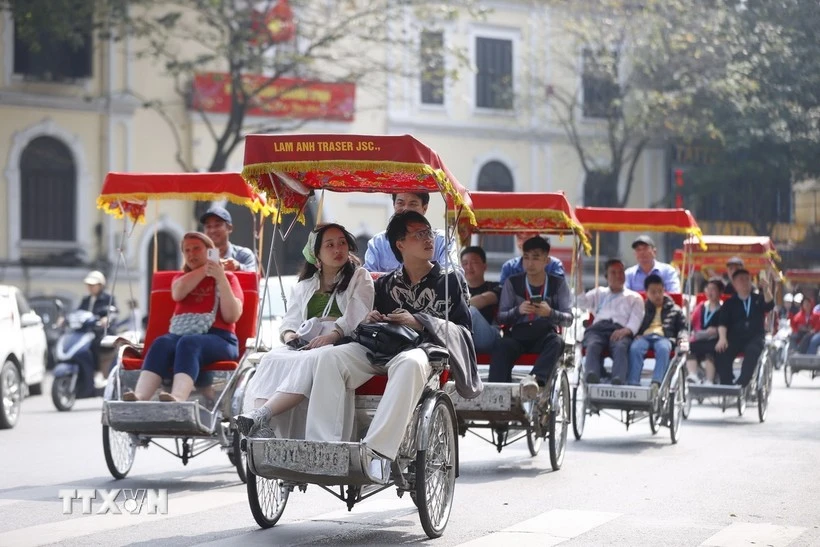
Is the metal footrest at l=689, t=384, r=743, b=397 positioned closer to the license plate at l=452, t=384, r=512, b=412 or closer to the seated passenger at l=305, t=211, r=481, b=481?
the license plate at l=452, t=384, r=512, b=412

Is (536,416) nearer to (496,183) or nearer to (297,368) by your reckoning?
(297,368)

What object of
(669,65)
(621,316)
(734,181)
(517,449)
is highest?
(669,65)

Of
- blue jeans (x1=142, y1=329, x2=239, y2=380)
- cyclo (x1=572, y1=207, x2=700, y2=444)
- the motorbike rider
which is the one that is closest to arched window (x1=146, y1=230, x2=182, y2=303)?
the motorbike rider

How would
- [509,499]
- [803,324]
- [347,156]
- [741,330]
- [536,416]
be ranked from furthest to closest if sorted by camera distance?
[803,324], [741,330], [536,416], [509,499], [347,156]

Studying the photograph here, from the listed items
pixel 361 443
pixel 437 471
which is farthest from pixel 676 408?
pixel 361 443

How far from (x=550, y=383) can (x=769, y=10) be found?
19.9 m

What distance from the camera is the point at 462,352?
8906mm

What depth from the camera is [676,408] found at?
1480cm

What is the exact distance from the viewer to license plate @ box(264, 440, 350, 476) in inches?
307

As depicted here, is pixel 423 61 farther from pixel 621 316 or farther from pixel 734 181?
pixel 621 316

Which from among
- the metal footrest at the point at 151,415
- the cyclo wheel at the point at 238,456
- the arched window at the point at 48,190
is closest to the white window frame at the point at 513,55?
the arched window at the point at 48,190

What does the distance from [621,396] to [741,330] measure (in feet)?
14.0

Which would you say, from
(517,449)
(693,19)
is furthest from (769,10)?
(517,449)

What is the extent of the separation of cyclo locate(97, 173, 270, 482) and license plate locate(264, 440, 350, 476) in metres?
2.45
